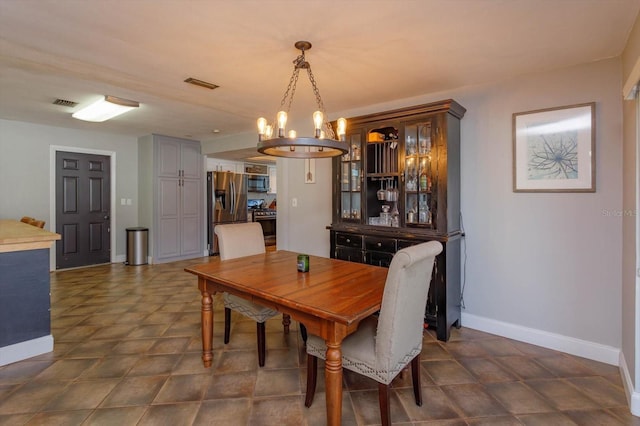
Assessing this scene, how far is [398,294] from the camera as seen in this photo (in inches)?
59.8

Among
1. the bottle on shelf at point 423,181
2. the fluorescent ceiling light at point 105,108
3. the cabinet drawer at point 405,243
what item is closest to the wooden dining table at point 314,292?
the cabinet drawer at point 405,243

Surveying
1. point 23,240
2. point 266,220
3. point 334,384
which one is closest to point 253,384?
point 334,384

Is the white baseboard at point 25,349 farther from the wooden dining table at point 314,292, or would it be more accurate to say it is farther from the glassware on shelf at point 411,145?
the glassware on shelf at point 411,145

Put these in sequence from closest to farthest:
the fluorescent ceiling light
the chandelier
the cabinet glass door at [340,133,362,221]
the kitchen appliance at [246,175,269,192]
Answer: the chandelier < the cabinet glass door at [340,133,362,221] < the fluorescent ceiling light < the kitchen appliance at [246,175,269,192]

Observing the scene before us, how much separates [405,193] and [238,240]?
5.33 feet

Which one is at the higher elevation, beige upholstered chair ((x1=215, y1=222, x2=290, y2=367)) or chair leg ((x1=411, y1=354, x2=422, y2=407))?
beige upholstered chair ((x1=215, y1=222, x2=290, y2=367))

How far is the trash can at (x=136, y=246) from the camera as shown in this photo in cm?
579

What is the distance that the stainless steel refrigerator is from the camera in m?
6.74

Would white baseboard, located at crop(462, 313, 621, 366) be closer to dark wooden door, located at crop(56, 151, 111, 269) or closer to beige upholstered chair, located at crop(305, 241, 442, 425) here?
beige upholstered chair, located at crop(305, 241, 442, 425)

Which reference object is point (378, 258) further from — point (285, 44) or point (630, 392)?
point (285, 44)

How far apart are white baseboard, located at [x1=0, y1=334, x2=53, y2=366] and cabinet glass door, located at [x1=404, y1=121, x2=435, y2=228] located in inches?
125

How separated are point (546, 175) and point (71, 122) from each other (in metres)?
6.17

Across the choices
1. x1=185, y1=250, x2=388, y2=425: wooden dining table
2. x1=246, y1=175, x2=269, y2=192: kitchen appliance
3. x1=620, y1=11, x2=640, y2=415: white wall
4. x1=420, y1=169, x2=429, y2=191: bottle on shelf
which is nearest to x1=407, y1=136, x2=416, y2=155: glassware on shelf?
x1=420, y1=169, x2=429, y2=191: bottle on shelf

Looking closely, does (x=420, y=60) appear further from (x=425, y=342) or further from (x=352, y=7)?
(x=425, y=342)
